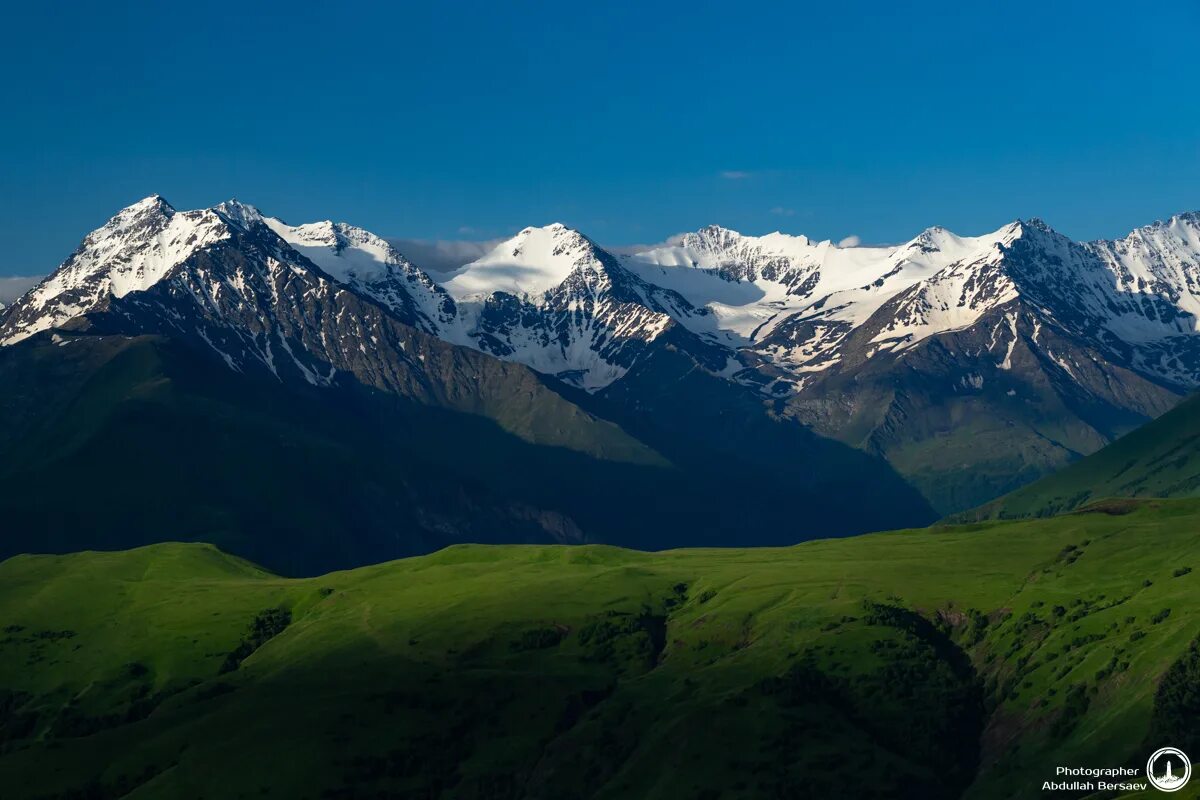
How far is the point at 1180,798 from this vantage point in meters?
198
